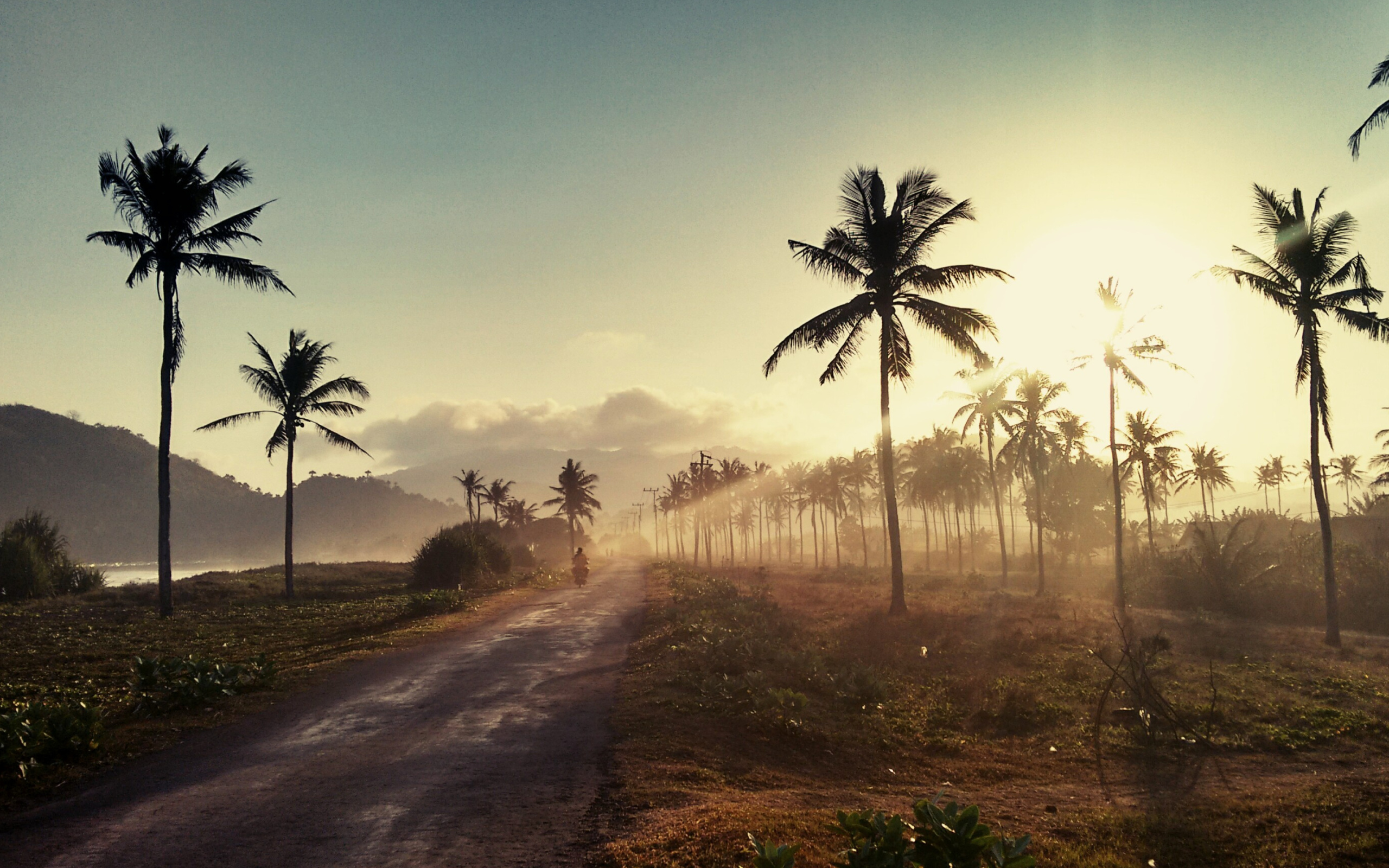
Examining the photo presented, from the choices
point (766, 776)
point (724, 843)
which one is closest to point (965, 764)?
point (766, 776)

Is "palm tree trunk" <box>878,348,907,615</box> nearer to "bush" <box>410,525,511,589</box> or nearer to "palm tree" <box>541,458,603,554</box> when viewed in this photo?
"bush" <box>410,525,511,589</box>

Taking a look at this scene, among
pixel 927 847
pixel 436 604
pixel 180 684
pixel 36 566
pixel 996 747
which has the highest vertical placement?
pixel 36 566

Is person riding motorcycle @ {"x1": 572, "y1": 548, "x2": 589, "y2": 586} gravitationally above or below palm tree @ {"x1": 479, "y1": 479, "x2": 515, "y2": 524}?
below

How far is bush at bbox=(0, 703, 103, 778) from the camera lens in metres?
7.59

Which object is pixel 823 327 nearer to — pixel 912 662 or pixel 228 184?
pixel 912 662

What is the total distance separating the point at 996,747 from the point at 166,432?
26.5 meters

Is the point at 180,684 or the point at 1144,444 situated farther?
the point at 1144,444

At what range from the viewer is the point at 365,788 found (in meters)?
7.27

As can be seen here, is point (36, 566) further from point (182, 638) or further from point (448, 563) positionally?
point (182, 638)

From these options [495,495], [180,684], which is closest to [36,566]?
[180,684]

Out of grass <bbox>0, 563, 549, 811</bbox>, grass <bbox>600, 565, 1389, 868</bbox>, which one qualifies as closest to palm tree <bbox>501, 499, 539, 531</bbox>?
grass <bbox>0, 563, 549, 811</bbox>

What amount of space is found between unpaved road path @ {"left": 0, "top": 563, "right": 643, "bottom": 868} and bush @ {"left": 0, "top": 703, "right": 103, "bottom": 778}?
0.73m

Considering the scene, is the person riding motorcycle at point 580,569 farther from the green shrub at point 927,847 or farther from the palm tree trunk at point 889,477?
the green shrub at point 927,847

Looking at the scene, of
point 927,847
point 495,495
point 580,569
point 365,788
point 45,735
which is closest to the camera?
point 927,847
